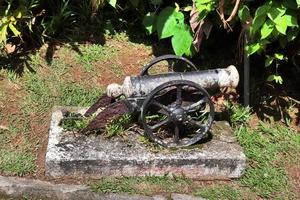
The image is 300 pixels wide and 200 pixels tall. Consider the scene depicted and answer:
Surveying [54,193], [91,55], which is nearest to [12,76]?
[91,55]

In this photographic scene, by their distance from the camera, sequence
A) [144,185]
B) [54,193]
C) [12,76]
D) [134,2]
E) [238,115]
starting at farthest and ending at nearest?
[134,2], [12,76], [238,115], [144,185], [54,193]

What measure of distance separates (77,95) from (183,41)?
0.94 meters

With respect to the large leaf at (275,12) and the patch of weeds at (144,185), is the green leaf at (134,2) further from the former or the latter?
the patch of weeds at (144,185)

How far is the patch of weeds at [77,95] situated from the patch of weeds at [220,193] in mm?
1232

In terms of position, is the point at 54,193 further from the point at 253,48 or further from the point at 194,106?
the point at 253,48

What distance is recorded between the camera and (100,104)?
4.38 m

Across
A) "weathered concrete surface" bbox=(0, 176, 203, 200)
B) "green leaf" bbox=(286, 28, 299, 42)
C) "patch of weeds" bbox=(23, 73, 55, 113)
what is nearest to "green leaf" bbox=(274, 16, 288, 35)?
"green leaf" bbox=(286, 28, 299, 42)

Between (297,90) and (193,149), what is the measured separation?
49.5 inches

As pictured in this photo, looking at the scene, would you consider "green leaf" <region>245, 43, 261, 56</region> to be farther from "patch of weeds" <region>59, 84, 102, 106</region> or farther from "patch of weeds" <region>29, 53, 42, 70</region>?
"patch of weeds" <region>29, 53, 42, 70</region>

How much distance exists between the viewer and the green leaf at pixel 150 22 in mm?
5098

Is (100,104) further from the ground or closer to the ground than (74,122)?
further from the ground

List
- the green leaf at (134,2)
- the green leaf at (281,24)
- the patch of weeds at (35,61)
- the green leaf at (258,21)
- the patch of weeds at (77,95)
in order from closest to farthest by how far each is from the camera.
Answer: the green leaf at (281,24) < the green leaf at (258,21) < the patch of weeds at (77,95) < the patch of weeds at (35,61) < the green leaf at (134,2)

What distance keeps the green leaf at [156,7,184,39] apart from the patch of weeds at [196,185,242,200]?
1.39 m

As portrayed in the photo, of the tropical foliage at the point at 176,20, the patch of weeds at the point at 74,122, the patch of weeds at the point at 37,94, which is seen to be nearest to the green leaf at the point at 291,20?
the tropical foliage at the point at 176,20
